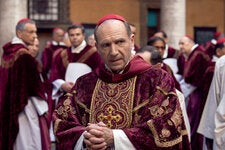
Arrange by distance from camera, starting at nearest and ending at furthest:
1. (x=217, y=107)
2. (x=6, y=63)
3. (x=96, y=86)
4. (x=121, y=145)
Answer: (x=121, y=145)
(x=96, y=86)
(x=217, y=107)
(x=6, y=63)

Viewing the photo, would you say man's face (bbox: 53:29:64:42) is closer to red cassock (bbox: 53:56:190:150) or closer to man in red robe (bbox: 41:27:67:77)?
man in red robe (bbox: 41:27:67:77)

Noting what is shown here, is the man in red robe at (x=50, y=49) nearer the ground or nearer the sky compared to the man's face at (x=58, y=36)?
nearer the ground

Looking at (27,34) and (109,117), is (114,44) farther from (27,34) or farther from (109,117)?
(27,34)

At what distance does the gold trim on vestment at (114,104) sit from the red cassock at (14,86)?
362 cm

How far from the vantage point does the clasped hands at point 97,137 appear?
3877 mm

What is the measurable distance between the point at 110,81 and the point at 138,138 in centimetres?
43

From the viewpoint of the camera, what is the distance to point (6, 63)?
305 inches

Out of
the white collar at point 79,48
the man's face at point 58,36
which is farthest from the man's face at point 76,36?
the man's face at point 58,36

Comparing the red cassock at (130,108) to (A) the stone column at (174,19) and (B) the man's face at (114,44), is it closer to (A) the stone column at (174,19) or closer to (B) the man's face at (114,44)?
(B) the man's face at (114,44)

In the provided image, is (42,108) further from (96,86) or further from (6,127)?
(96,86)

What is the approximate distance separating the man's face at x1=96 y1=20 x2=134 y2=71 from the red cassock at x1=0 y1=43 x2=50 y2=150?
12.3ft

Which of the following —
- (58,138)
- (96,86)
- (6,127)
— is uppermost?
(96,86)

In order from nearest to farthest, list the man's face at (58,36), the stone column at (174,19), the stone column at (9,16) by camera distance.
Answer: the stone column at (9,16), the man's face at (58,36), the stone column at (174,19)

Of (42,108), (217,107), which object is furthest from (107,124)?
(42,108)
